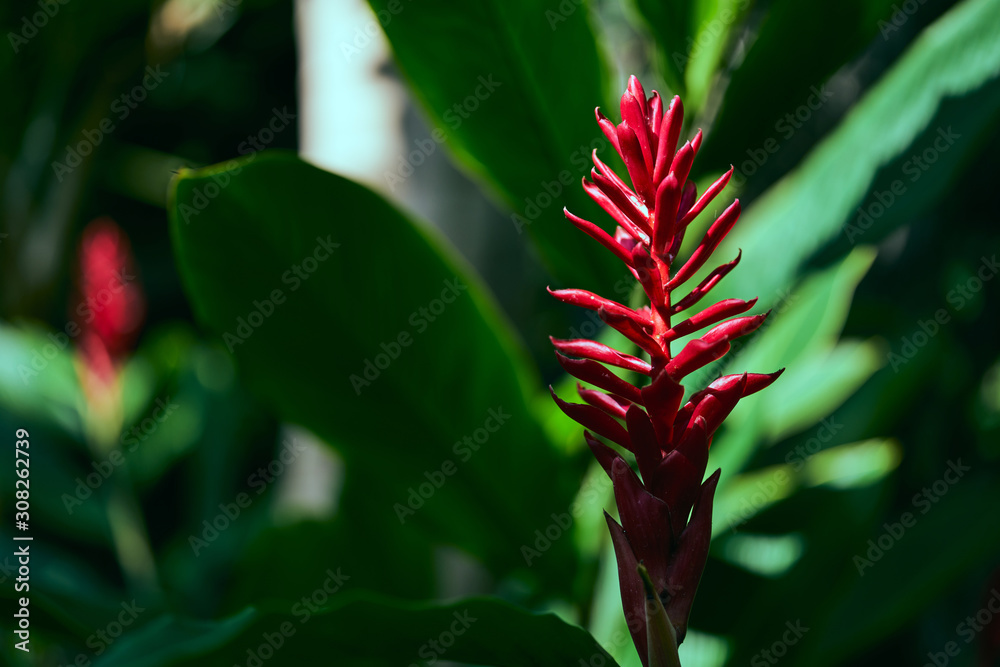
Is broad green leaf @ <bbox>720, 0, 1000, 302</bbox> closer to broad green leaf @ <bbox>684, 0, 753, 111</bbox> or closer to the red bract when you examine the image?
broad green leaf @ <bbox>684, 0, 753, 111</bbox>

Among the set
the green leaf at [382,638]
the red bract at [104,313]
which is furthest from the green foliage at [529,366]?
the red bract at [104,313]

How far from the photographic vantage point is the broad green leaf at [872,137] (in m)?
0.59

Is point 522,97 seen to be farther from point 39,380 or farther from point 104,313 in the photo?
point 39,380

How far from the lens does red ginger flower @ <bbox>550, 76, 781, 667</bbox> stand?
1.09 feet

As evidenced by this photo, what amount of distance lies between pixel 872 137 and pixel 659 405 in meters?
0.42

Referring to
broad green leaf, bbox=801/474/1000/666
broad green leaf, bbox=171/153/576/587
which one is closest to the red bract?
broad green leaf, bbox=171/153/576/587

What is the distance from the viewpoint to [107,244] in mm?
1424

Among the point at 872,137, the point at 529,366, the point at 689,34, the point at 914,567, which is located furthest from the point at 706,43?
the point at 914,567

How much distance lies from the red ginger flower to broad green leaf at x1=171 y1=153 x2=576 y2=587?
26 centimetres

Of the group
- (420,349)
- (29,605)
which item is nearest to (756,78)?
(420,349)

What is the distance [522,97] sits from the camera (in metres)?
0.61

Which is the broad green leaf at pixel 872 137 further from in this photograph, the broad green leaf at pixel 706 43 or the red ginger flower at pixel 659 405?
the red ginger flower at pixel 659 405

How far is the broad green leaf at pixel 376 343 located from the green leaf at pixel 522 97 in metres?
0.08

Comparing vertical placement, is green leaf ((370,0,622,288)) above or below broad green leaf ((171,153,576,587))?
above
